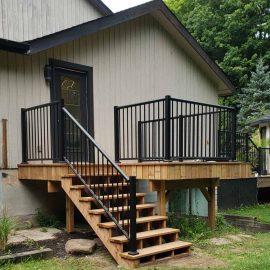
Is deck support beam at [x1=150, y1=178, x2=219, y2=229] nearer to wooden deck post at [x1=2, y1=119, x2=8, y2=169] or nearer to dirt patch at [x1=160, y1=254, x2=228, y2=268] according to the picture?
dirt patch at [x1=160, y1=254, x2=228, y2=268]

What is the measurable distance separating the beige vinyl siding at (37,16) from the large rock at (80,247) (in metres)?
4.05

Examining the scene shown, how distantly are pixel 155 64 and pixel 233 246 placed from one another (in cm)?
516

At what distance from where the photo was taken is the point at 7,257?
4.74 metres

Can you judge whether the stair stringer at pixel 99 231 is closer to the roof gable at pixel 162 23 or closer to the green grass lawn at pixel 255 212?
the roof gable at pixel 162 23

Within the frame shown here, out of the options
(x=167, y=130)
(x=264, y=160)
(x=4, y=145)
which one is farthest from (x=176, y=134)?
(x=264, y=160)

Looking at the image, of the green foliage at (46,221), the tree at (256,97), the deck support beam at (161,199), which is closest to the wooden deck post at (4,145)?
the green foliage at (46,221)

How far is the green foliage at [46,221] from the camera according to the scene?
692 centimetres

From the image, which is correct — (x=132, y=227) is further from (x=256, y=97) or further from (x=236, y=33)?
(x=236, y=33)

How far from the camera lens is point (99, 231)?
17.3 ft

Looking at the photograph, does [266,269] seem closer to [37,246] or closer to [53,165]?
[37,246]

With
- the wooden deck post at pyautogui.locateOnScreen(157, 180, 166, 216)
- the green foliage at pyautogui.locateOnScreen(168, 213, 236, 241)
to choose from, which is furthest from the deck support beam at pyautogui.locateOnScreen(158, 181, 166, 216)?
the green foliage at pyautogui.locateOnScreen(168, 213, 236, 241)

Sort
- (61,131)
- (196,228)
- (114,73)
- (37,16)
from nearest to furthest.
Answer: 1. (61,131)
2. (196,228)
3. (37,16)
4. (114,73)

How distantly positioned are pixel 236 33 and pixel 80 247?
24561 mm

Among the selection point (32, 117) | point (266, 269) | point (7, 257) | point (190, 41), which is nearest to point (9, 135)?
point (32, 117)
